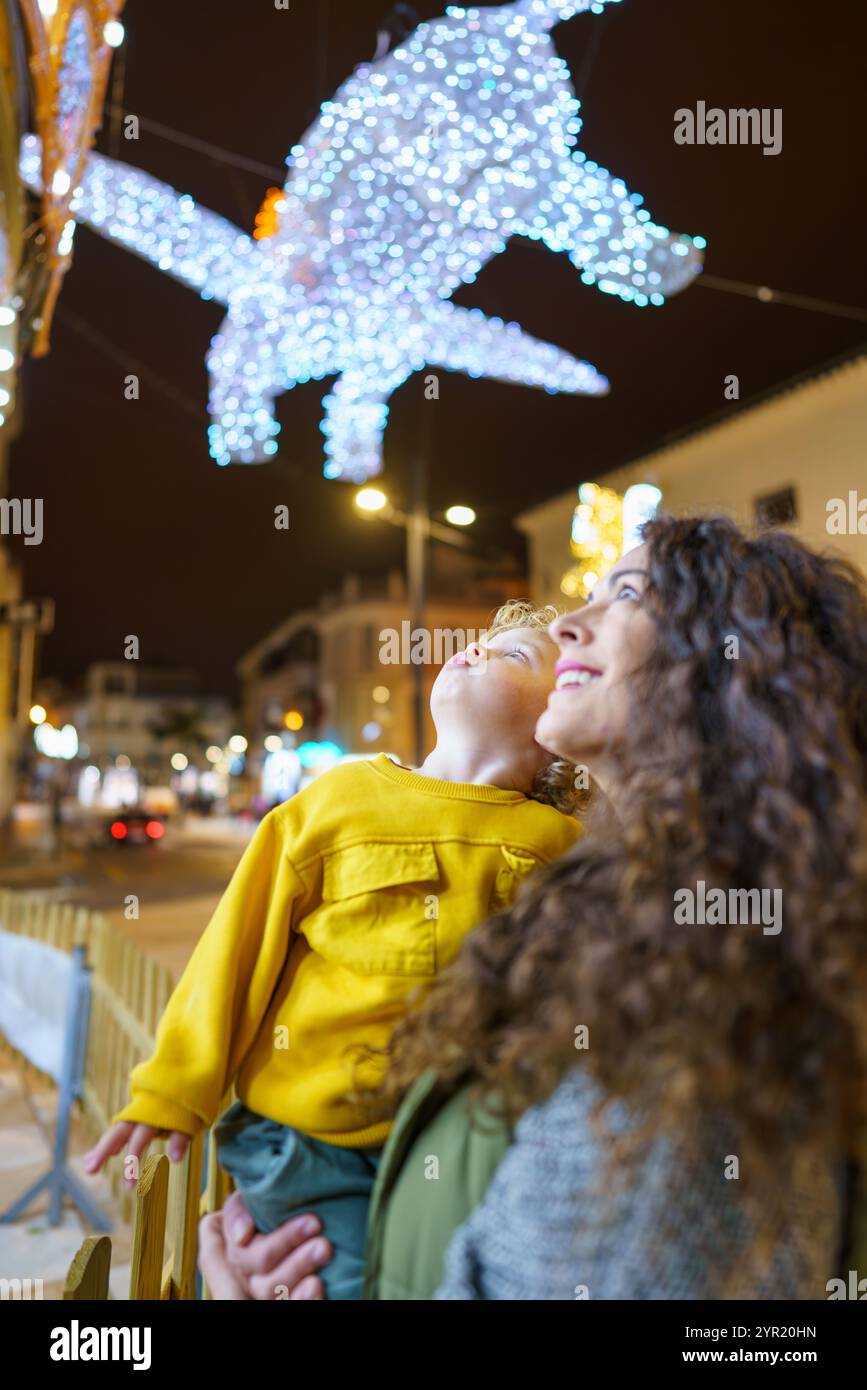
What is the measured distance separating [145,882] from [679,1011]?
17.4 m

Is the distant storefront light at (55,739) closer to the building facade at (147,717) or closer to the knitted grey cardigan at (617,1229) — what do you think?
the knitted grey cardigan at (617,1229)

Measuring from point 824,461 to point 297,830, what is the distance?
39.4ft

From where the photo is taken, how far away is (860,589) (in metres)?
1.31

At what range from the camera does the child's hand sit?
1.42 meters

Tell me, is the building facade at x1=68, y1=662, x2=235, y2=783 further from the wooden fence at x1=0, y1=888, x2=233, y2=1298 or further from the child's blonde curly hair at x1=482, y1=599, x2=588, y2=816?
the child's blonde curly hair at x1=482, y1=599, x2=588, y2=816

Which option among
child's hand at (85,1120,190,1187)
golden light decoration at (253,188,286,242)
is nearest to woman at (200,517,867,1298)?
child's hand at (85,1120,190,1187)

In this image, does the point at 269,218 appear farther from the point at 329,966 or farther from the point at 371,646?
the point at 371,646

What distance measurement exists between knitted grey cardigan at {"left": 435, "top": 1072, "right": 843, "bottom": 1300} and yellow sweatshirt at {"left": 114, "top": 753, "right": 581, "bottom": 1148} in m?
0.33

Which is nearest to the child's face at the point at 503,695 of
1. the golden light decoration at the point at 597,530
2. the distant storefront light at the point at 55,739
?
the golden light decoration at the point at 597,530

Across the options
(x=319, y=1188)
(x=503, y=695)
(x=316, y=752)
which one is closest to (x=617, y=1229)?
(x=319, y=1188)

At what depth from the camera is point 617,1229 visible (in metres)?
1.01
